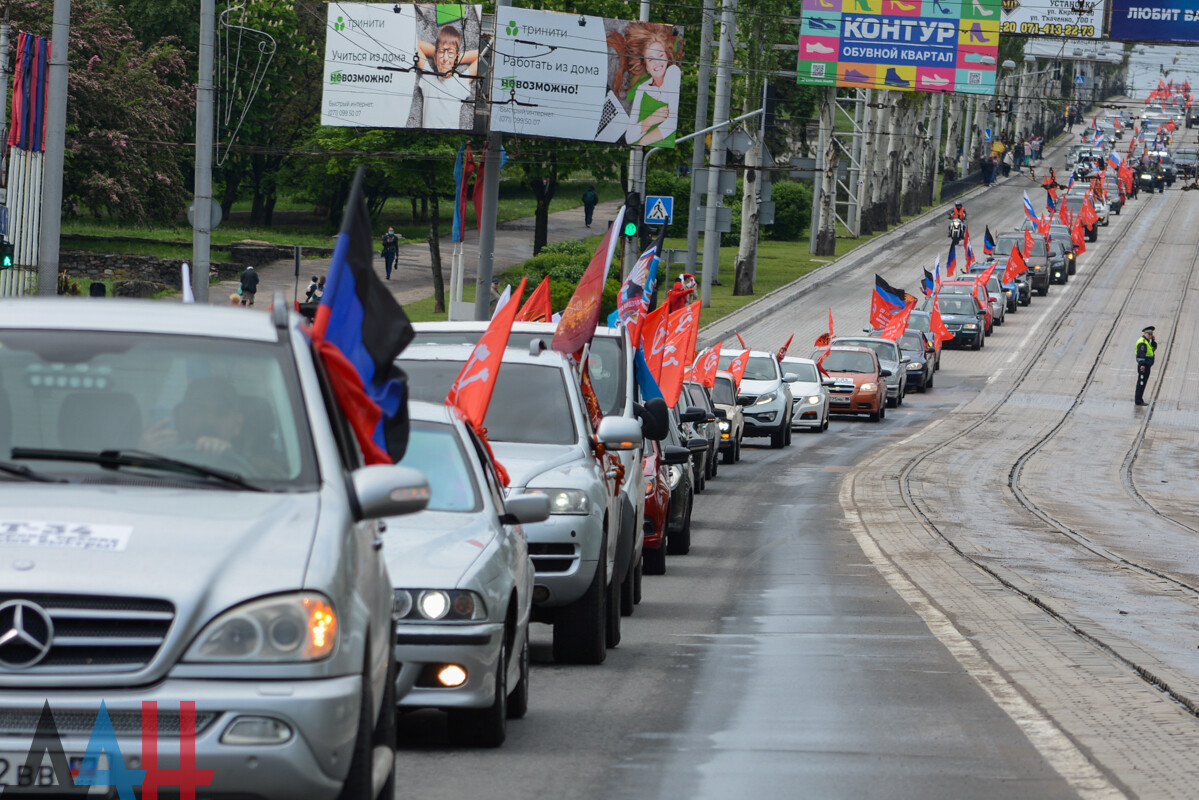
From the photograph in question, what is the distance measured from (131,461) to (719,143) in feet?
149

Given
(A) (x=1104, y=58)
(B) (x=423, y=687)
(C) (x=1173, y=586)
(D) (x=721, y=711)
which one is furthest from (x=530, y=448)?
(A) (x=1104, y=58)

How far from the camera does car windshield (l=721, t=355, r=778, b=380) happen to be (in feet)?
114

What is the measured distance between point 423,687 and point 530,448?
3.74 m

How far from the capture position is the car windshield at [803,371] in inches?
1508

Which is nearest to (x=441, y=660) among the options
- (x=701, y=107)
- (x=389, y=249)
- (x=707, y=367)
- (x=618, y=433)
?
(x=618, y=433)

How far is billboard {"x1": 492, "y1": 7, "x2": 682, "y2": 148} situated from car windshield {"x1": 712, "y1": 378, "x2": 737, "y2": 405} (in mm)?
14575

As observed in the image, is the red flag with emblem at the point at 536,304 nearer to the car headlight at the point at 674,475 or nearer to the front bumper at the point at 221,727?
the car headlight at the point at 674,475

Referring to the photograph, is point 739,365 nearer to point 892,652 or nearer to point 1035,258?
point 892,652

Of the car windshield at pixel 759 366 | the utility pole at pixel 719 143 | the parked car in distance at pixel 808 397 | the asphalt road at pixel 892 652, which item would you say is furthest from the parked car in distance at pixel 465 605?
the utility pole at pixel 719 143

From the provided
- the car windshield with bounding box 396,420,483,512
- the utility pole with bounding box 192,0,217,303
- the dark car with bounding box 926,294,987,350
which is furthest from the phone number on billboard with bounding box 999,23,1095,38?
the car windshield with bounding box 396,420,483,512

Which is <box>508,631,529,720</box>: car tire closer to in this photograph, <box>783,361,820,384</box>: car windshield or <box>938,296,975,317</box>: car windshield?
<box>783,361,820,384</box>: car windshield

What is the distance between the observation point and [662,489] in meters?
15.8

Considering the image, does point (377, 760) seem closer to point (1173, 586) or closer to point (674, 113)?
point (1173, 586)

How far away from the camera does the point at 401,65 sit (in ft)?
149
